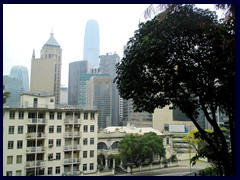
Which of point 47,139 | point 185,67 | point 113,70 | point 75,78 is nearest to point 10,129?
point 47,139

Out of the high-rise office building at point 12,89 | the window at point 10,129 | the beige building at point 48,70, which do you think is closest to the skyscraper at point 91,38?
the beige building at point 48,70

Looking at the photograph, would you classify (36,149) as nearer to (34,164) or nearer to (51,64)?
(34,164)

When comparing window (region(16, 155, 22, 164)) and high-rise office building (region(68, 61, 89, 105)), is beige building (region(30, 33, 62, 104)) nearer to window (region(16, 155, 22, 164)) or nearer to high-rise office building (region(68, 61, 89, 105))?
high-rise office building (region(68, 61, 89, 105))

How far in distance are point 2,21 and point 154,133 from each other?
74.4 inches

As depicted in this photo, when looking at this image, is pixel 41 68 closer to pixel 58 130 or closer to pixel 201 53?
pixel 58 130

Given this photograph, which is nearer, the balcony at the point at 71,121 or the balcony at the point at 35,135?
the balcony at the point at 35,135

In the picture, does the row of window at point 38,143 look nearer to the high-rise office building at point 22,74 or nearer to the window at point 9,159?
the window at point 9,159

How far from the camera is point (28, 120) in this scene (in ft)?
8.00

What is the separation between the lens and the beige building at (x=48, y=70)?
2.55m

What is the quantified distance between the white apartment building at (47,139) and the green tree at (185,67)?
589mm

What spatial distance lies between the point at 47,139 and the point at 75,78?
0.70 meters
